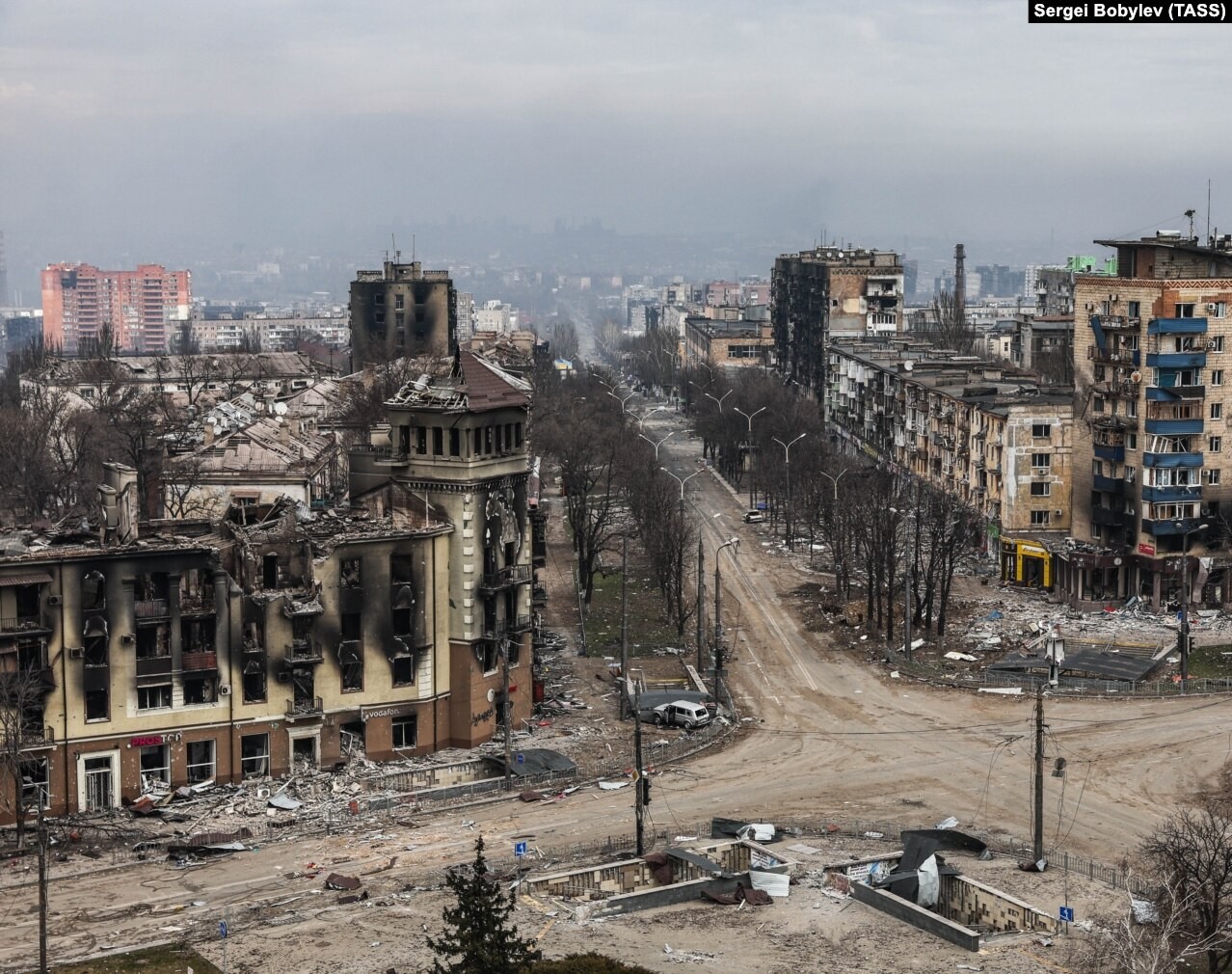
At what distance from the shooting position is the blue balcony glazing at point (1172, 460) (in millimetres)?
81375

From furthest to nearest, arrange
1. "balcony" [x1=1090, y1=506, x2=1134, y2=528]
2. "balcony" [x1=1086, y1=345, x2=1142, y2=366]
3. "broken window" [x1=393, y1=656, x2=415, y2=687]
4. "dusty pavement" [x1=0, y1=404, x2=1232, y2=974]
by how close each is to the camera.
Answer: "balcony" [x1=1090, y1=506, x2=1134, y2=528] → "balcony" [x1=1086, y1=345, x2=1142, y2=366] → "broken window" [x1=393, y1=656, x2=415, y2=687] → "dusty pavement" [x1=0, y1=404, x2=1232, y2=974]

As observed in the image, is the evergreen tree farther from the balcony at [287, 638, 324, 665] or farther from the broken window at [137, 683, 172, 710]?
the balcony at [287, 638, 324, 665]

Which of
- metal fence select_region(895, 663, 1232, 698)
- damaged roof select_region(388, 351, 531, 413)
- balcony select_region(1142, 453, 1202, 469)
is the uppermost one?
damaged roof select_region(388, 351, 531, 413)

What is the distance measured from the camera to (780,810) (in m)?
53.3

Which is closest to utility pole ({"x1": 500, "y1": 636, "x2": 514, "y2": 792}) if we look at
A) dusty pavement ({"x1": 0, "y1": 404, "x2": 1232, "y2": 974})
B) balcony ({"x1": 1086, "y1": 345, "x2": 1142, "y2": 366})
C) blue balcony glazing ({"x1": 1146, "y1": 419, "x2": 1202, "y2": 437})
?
dusty pavement ({"x1": 0, "y1": 404, "x2": 1232, "y2": 974})

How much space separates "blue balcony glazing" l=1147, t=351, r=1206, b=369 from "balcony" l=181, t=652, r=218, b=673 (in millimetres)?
43793

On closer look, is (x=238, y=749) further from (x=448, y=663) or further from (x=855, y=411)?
(x=855, y=411)

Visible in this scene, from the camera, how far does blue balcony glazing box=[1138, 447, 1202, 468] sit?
3204 inches

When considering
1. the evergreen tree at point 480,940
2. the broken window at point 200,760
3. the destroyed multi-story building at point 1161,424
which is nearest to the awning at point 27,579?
the broken window at point 200,760

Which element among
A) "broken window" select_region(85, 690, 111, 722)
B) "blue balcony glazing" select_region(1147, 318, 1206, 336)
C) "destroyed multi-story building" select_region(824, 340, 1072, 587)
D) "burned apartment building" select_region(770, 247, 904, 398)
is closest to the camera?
"broken window" select_region(85, 690, 111, 722)

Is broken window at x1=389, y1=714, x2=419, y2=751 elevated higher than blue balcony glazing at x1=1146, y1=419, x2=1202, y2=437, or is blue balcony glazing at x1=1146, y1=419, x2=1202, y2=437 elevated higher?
blue balcony glazing at x1=1146, y1=419, x2=1202, y2=437

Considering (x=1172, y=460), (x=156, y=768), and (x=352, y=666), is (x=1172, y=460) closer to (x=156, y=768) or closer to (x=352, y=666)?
(x=352, y=666)

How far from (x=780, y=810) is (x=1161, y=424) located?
35464 mm

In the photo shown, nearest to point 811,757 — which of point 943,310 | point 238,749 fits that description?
point 238,749
